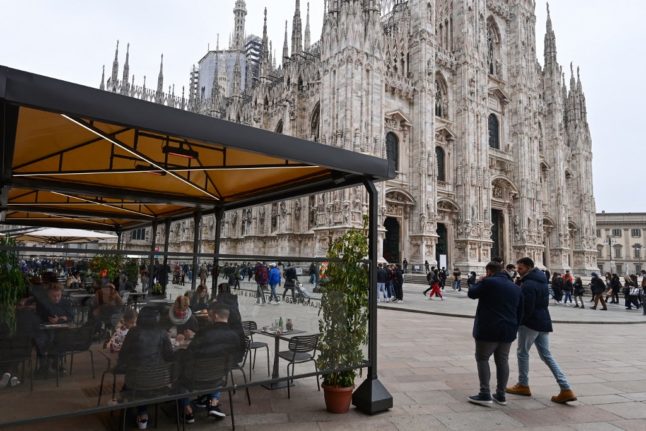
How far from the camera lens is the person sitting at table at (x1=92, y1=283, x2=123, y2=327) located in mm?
3617

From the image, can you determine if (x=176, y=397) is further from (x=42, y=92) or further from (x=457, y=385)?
(x=457, y=385)

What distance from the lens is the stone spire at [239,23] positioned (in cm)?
5712

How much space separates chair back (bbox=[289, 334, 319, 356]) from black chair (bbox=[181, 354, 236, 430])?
984 mm

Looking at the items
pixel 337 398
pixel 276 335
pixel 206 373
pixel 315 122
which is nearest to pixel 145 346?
pixel 206 373

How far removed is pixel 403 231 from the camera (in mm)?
27156

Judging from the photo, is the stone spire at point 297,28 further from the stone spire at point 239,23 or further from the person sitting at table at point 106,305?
the person sitting at table at point 106,305

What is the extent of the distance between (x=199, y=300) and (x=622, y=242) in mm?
85091

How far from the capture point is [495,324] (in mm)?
4723

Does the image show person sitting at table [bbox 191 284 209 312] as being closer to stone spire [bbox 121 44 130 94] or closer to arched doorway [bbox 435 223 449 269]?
arched doorway [bbox 435 223 449 269]

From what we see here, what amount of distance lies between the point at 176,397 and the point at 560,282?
780 inches

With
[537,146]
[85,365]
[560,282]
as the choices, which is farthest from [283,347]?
[537,146]

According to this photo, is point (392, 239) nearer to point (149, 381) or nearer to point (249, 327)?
point (249, 327)

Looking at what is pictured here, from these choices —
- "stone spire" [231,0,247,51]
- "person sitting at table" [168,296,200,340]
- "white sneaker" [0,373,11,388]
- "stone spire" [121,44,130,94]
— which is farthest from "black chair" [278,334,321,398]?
"stone spire" [231,0,247,51]

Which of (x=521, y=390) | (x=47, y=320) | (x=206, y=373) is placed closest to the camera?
(x=47, y=320)
